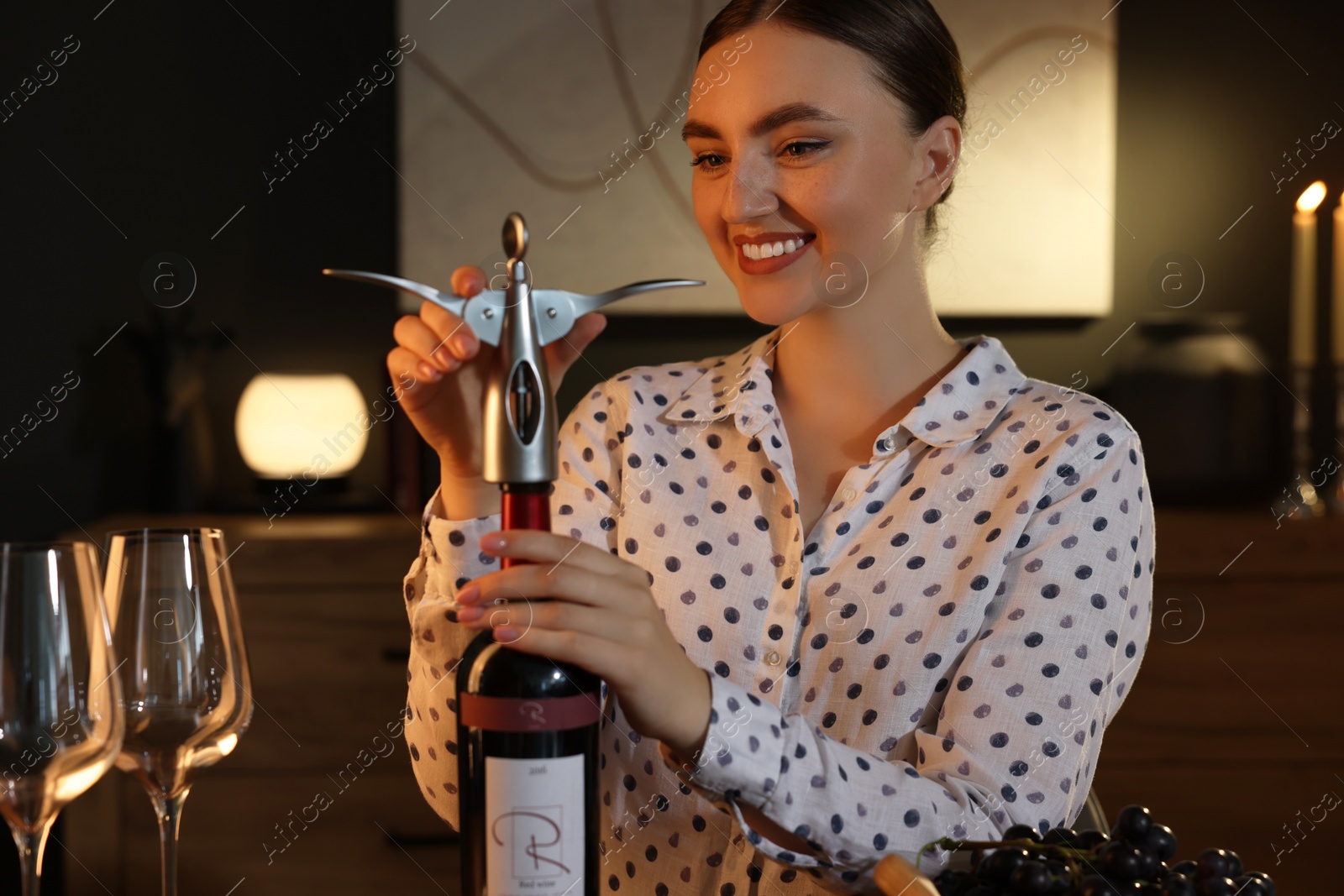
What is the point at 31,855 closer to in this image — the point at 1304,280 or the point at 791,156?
the point at 791,156

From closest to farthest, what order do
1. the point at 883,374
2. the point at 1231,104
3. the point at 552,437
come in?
the point at 552,437 → the point at 883,374 → the point at 1231,104

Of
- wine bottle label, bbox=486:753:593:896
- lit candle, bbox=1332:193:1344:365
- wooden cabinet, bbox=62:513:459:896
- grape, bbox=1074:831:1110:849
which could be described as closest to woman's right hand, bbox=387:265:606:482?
wine bottle label, bbox=486:753:593:896

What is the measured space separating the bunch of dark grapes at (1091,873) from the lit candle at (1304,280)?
5.97 feet

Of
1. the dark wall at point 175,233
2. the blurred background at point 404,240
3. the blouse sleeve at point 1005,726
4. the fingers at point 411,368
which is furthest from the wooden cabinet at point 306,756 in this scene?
the fingers at point 411,368

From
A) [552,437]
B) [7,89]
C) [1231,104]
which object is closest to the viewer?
[552,437]

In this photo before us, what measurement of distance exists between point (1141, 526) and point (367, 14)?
1998 millimetres

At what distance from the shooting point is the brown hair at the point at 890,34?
1.25 metres

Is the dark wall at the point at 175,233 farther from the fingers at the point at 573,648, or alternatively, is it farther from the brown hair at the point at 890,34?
the fingers at the point at 573,648

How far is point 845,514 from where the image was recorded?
50.3 inches

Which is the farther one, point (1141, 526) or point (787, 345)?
point (787, 345)

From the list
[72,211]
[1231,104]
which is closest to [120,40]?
[72,211]

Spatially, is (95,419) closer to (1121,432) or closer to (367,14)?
(367,14)

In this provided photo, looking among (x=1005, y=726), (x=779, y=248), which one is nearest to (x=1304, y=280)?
(x=779, y=248)

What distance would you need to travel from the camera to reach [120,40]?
2490 millimetres
